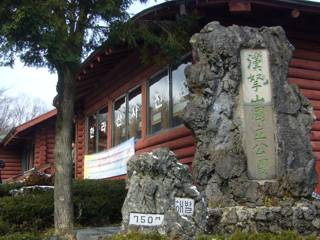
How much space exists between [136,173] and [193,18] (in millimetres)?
5091

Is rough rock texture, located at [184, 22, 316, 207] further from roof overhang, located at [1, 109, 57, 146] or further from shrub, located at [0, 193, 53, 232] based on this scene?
roof overhang, located at [1, 109, 57, 146]

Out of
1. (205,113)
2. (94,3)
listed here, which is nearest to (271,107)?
(205,113)

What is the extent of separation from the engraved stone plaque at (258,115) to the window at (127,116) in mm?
5989

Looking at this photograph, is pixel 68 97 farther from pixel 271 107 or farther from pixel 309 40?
pixel 309 40

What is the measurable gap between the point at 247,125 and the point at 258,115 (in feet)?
0.82

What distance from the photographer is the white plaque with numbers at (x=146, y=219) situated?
17.9ft

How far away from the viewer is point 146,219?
18.0 ft

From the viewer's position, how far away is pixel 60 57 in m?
7.96

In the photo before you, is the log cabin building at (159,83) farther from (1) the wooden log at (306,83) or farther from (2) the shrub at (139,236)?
(2) the shrub at (139,236)

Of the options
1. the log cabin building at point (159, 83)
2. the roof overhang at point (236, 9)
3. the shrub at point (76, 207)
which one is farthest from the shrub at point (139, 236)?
the log cabin building at point (159, 83)

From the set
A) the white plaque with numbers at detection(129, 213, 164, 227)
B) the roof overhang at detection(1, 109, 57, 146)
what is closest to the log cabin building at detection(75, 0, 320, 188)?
the roof overhang at detection(1, 109, 57, 146)

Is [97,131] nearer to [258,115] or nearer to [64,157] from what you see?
[64,157]

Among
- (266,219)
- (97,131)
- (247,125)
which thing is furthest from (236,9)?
(97,131)

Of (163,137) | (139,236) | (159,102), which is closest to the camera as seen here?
(139,236)
